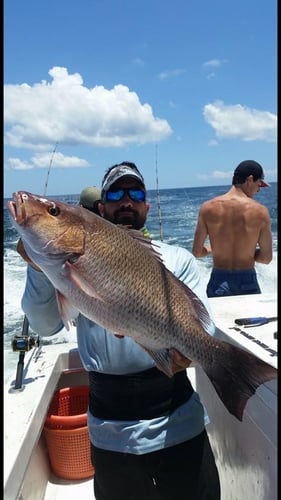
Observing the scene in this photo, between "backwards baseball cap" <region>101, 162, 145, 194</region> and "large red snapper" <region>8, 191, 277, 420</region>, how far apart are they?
57 cm

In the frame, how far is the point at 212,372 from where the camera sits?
1.57 meters

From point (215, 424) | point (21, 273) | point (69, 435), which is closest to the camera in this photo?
point (215, 424)

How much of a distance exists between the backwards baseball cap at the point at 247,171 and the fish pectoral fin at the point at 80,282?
3839 millimetres

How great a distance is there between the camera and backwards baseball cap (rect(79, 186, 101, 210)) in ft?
14.9

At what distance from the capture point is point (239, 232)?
4.97 m

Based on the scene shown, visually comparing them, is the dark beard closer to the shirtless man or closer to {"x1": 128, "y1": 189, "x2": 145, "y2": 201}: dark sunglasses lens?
{"x1": 128, "y1": 189, "x2": 145, "y2": 201}: dark sunglasses lens

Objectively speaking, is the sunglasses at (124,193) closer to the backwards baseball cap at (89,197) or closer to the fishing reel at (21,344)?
the fishing reel at (21,344)

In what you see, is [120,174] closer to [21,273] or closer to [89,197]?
[89,197]

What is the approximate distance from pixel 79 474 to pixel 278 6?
3.26 m

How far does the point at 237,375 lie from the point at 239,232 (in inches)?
141

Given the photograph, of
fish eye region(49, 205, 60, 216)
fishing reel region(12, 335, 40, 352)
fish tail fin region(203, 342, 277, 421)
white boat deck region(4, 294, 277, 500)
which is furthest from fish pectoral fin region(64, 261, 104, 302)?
fishing reel region(12, 335, 40, 352)

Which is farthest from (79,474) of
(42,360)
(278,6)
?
(278,6)

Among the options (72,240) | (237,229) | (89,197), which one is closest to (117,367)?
(72,240)

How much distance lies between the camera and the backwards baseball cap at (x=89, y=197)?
179 inches
